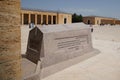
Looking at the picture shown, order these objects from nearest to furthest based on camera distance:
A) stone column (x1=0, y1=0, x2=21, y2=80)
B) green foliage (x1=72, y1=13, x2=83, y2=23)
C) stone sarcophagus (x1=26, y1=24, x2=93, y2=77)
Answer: stone column (x1=0, y1=0, x2=21, y2=80), stone sarcophagus (x1=26, y1=24, x2=93, y2=77), green foliage (x1=72, y1=13, x2=83, y2=23)

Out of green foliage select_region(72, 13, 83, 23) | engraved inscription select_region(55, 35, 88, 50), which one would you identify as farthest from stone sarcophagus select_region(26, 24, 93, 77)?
green foliage select_region(72, 13, 83, 23)

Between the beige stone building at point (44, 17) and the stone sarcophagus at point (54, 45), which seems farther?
the beige stone building at point (44, 17)

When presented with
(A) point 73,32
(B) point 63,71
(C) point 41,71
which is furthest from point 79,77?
(A) point 73,32

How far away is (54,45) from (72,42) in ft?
4.20

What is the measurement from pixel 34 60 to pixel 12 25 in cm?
408

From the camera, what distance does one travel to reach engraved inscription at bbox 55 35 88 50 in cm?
720

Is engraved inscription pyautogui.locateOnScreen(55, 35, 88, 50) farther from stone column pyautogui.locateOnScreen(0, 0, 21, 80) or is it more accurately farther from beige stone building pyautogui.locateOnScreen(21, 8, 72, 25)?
beige stone building pyautogui.locateOnScreen(21, 8, 72, 25)

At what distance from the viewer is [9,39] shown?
276 centimetres

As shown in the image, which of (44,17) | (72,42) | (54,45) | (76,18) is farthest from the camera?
(76,18)

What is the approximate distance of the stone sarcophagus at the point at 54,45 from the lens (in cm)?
640

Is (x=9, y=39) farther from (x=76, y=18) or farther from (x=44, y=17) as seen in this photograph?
(x=76, y=18)

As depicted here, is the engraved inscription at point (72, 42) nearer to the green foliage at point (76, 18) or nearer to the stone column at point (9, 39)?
the stone column at point (9, 39)

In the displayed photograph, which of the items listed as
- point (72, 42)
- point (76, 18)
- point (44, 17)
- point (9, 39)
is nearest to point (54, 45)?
point (72, 42)

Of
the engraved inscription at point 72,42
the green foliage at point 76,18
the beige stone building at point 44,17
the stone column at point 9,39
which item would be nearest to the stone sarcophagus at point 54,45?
the engraved inscription at point 72,42
